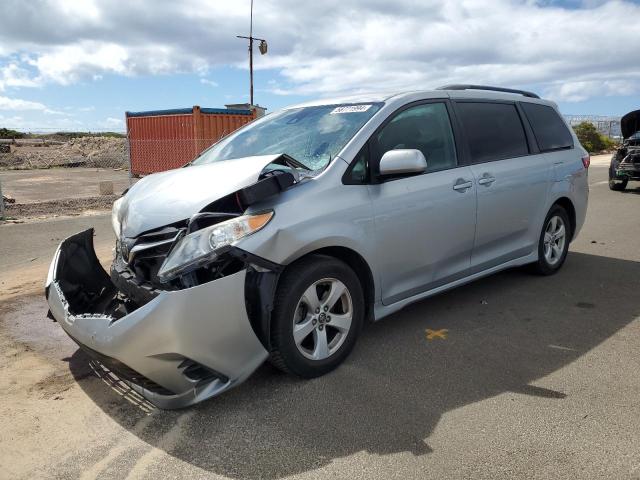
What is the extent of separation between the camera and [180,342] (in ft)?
9.32

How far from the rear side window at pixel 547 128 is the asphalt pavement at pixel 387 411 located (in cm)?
173

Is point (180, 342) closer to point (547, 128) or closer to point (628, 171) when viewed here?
point (547, 128)

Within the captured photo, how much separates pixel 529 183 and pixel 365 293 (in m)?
2.20

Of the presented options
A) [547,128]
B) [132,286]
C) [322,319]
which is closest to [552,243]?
[547,128]

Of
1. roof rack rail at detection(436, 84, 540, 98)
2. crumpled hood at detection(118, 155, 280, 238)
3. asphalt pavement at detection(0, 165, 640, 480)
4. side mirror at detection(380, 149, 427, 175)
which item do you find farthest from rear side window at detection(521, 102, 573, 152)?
crumpled hood at detection(118, 155, 280, 238)

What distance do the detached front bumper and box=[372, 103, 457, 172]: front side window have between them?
1.50 m

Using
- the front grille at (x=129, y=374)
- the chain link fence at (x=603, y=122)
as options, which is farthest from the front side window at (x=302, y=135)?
the chain link fence at (x=603, y=122)

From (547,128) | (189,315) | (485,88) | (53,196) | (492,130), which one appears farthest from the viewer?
(53,196)

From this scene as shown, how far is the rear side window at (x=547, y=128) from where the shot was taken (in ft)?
17.7

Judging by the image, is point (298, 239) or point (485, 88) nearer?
point (298, 239)

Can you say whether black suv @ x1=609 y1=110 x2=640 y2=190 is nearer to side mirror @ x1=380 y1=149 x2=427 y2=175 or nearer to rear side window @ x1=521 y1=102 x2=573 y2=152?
rear side window @ x1=521 y1=102 x2=573 y2=152

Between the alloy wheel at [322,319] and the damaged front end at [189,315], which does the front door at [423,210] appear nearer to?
the alloy wheel at [322,319]

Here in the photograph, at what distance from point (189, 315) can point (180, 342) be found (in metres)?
0.14

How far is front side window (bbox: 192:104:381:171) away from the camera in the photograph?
3822 mm
